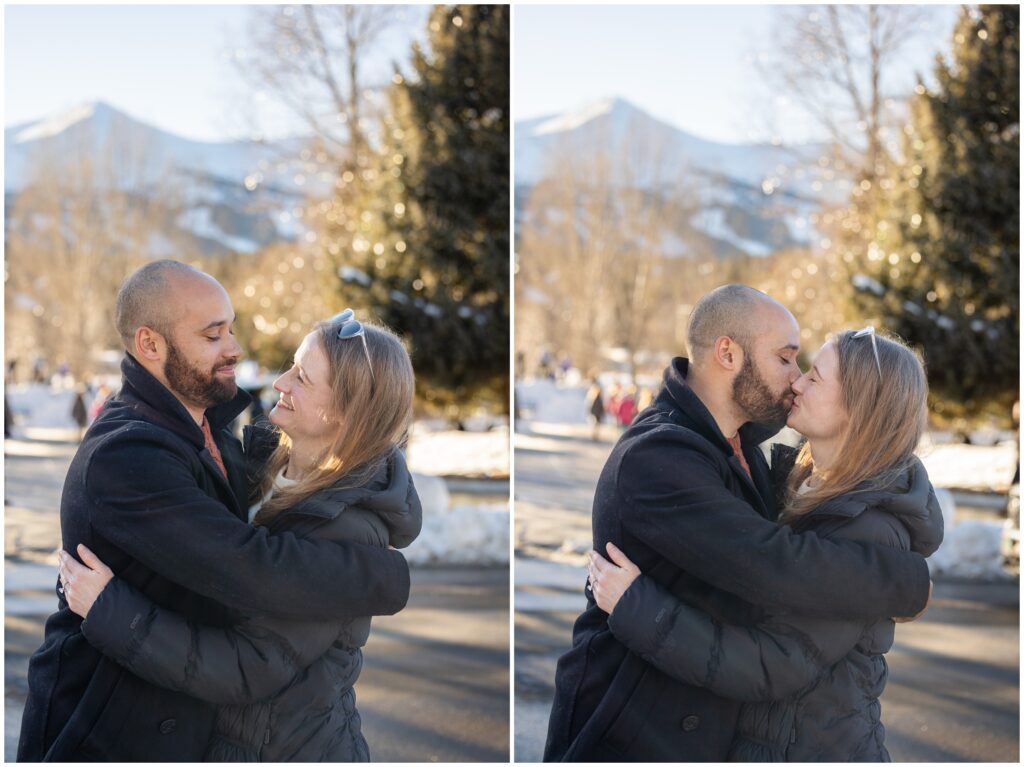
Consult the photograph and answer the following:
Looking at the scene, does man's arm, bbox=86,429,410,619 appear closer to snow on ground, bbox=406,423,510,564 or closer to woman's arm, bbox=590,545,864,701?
woman's arm, bbox=590,545,864,701

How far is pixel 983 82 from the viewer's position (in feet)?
19.9

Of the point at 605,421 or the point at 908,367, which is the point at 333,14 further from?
the point at 908,367

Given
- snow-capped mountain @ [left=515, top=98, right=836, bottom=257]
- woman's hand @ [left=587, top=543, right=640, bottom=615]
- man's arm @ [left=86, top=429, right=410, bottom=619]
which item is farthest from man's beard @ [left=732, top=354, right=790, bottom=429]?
snow-capped mountain @ [left=515, top=98, right=836, bottom=257]

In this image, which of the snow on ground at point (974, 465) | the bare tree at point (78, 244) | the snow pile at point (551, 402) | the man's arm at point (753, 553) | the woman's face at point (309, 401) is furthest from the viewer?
the snow on ground at point (974, 465)

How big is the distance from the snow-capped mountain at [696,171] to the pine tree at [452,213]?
286 mm

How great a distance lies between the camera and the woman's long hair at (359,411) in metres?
1.88

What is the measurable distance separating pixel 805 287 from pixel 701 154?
5.12 ft

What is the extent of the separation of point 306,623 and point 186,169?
5.16m

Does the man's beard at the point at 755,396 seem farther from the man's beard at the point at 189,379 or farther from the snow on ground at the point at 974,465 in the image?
the snow on ground at the point at 974,465

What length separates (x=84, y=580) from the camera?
5.87ft

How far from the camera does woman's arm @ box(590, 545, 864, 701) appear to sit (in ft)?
5.75

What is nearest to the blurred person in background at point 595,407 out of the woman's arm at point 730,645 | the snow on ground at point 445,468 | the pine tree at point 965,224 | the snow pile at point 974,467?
the snow on ground at point 445,468

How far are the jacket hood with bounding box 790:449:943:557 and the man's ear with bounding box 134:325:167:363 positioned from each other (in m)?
1.19

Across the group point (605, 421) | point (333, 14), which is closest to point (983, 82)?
point (605, 421)
